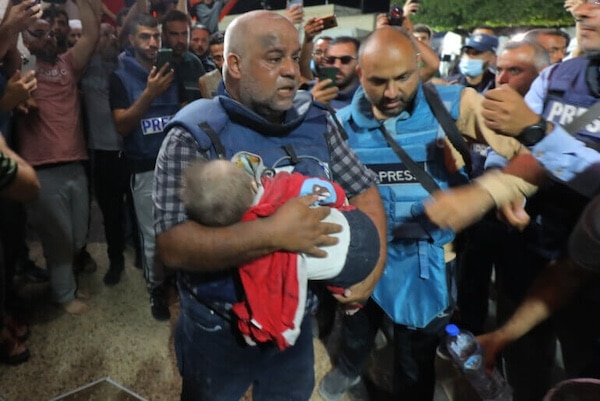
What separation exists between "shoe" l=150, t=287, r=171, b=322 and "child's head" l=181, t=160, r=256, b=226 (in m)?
2.60

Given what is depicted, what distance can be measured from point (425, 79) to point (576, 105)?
1.38 meters

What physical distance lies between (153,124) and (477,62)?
3383 mm

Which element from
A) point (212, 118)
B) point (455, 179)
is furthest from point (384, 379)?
point (212, 118)

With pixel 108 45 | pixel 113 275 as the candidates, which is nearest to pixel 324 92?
pixel 108 45

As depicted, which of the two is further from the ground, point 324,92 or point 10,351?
point 324,92

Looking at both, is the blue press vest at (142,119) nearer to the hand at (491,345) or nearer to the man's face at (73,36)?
the man's face at (73,36)

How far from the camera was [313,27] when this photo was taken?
357cm

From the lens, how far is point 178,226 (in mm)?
1482

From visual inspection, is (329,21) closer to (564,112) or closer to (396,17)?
(396,17)

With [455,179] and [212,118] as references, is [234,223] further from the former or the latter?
[455,179]

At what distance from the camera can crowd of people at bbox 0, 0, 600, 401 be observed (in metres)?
1.50

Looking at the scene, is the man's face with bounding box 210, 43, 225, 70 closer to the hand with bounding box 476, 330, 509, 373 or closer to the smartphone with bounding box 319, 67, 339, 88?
the smartphone with bounding box 319, 67, 339, 88

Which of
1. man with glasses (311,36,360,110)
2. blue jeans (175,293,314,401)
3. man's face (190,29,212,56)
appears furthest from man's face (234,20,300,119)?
man's face (190,29,212,56)

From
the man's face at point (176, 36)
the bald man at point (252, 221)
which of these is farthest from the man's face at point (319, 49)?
the bald man at point (252, 221)
